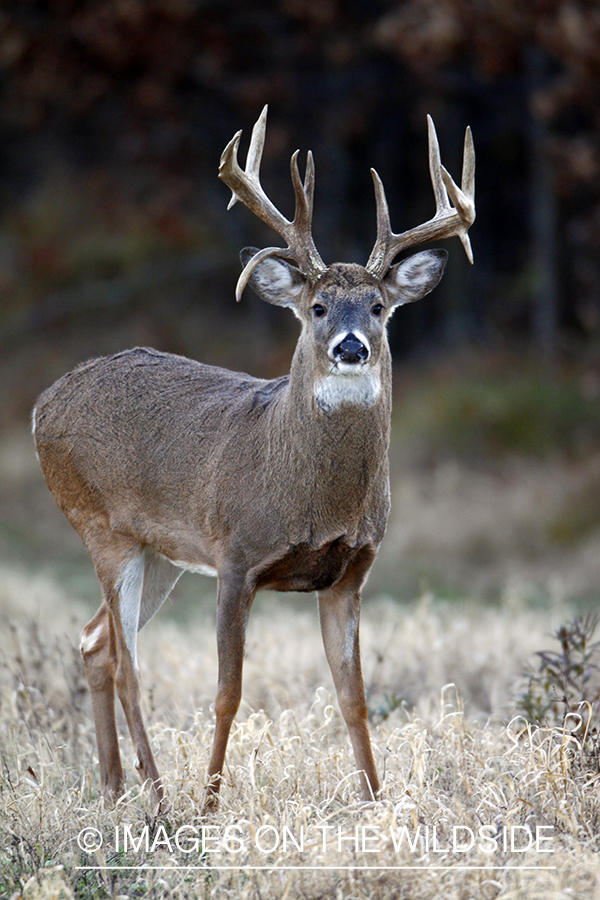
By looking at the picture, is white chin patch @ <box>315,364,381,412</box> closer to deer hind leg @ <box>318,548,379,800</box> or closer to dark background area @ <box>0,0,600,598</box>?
deer hind leg @ <box>318,548,379,800</box>

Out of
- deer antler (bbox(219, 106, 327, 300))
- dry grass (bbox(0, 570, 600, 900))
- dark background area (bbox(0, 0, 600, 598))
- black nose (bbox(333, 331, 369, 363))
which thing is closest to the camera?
dry grass (bbox(0, 570, 600, 900))

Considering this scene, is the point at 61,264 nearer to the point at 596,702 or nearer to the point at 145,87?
the point at 145,87

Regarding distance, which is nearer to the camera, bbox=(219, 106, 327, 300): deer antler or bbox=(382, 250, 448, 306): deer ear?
bbox=(219, 106, 327, 300): deer antler

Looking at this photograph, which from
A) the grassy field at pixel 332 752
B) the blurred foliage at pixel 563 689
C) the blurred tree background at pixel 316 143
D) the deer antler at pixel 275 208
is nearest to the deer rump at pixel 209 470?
the deer antler at pixel 275 208

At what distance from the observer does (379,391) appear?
14.5 feet

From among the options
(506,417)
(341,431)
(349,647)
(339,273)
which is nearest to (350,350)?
(341,431)

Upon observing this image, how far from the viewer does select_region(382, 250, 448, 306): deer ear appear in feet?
15.5

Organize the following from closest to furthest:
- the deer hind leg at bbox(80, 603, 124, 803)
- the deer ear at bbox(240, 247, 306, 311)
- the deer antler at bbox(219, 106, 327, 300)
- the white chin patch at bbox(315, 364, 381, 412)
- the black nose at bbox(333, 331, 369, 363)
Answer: the black nose at bbox(333, 331, 369, 363) → the white chin patch at bbox(315, 364, 381, 412) → the deer antler at bbox(219, 106, 327, 300) → the deer ear at bbox(240, 247, 306, 311) → the deer hind leg at bbox(80, 603, 124, 803)

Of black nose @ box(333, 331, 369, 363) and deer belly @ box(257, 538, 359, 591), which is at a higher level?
black nose @ box(333, 331, 369, 363)

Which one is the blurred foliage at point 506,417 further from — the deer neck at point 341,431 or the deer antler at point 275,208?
the deer neck at point 341,431

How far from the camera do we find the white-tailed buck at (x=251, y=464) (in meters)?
4.39

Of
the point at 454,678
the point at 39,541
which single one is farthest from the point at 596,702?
the point at 39,541

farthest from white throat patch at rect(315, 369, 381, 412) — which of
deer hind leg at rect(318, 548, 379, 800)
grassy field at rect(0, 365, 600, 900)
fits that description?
grassy field at rect(0, 365, 600, 900)

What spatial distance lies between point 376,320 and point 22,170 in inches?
730
